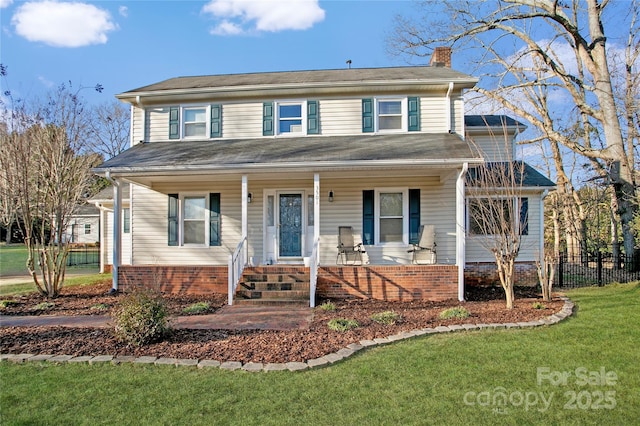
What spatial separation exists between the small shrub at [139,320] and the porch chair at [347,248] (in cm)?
568

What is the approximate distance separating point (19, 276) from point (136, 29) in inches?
439

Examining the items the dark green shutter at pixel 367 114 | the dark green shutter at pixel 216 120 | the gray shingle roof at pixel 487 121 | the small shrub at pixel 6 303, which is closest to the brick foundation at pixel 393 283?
the dark green shutter at pixel 367 114

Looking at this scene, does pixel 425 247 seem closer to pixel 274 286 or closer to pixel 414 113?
pixel 414 113

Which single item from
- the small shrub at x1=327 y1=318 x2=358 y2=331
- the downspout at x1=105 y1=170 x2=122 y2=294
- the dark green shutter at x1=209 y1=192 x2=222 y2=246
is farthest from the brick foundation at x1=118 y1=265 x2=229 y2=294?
the small shrub at x1=327 y1=318 x2=358 y2=331

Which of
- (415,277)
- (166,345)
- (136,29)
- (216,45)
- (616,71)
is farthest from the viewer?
(616,71)

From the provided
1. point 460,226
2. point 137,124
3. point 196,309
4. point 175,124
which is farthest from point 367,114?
point 137,124

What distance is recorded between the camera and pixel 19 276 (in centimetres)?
1498

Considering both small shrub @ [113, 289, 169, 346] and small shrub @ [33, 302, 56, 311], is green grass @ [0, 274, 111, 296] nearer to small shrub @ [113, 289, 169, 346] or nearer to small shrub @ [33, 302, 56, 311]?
small shrub @ [33, 302, 56, 311]

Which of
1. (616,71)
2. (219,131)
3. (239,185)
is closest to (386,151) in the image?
(239,185)

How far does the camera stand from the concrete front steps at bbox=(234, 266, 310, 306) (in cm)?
862

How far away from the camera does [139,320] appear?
5.22 m

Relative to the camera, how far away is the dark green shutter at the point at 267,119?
11.3m

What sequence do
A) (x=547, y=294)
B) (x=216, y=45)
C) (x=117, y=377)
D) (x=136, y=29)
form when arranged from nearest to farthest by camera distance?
1. (x=117, y=377)
2. (x=547, y=294)
3. (x=136, y=29)
4. (x=216, y=45)

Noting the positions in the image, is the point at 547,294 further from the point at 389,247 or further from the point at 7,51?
the point at 7,51
